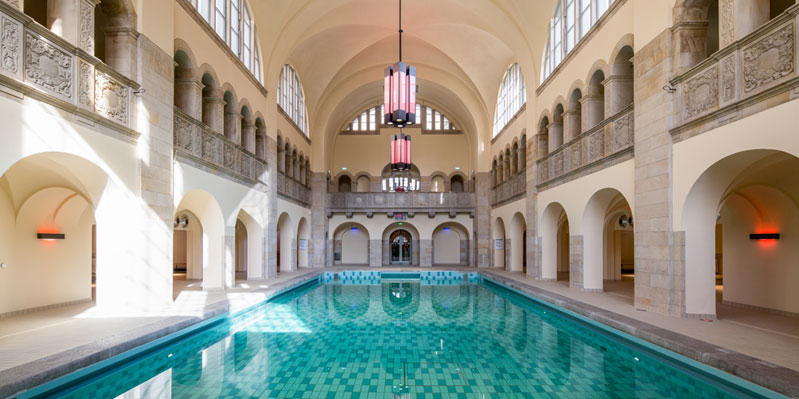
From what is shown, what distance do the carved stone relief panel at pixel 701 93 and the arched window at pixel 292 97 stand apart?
15.0 meters

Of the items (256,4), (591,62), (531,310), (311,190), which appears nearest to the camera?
(531,310)

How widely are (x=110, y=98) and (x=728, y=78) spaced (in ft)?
35.3

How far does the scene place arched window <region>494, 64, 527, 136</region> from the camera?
20.5 m

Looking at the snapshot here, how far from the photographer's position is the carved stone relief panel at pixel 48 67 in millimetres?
6707

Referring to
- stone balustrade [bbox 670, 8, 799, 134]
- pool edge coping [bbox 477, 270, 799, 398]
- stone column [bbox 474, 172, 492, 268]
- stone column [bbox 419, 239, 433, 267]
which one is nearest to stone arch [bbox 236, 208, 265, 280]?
pool edge coping [bbox 477, 270, 799, 398]

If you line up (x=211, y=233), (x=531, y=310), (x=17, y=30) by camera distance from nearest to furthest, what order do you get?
1. (x=17, y=30)
2. (x=531, y=310)
3. (x=211, y=233)

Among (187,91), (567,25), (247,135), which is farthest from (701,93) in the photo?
(247,135)

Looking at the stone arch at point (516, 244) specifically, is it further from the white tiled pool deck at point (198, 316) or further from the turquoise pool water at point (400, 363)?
the turquoise pool water at point (400, 363)

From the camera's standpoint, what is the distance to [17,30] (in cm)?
645

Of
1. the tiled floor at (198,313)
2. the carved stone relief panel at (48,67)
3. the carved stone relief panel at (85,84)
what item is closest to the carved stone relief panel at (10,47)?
the carved stone relief panel at (48,67)

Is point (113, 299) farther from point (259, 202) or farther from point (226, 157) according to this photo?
point (259, 202)

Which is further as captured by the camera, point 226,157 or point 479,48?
point 479,48

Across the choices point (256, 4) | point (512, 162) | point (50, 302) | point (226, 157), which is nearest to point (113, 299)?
point (50, 302)

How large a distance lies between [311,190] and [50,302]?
54.9 feet
